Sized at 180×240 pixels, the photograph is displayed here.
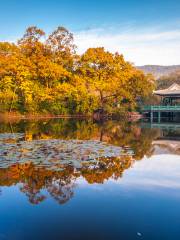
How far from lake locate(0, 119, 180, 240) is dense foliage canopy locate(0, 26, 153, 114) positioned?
77.4 feet

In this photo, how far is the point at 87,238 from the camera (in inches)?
171

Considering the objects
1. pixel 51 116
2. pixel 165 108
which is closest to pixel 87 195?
pixel 51 116

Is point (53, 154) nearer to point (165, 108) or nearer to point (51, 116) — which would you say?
point (51, 116)

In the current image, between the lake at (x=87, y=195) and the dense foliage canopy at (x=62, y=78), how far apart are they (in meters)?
23.6

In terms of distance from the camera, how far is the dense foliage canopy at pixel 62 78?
33.5 meters

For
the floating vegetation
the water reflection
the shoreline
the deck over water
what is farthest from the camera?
the deck over water

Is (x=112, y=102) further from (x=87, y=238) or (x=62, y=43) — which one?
(x=87, y=238)

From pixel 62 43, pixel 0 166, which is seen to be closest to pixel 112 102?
pixel 62 43

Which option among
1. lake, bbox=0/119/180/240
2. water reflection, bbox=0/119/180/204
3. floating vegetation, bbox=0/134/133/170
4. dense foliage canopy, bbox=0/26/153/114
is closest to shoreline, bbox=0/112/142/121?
dense foliage canopy, bbox=0/26/153/114

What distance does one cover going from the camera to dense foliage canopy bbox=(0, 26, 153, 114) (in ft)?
110

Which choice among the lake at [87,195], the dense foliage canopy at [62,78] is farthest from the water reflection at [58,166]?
the dense foliage canopy at [62,78]

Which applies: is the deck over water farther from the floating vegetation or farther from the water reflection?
the floating vegetation

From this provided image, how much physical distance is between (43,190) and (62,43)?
32.8 meters

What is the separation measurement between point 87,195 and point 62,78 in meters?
31.2
